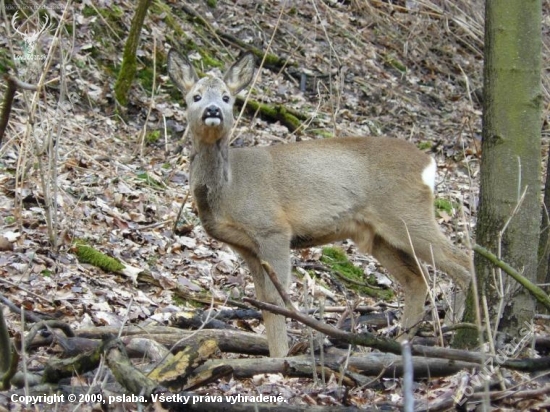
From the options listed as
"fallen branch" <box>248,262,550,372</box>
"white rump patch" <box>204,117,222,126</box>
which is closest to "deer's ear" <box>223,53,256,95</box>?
"white rump patch" <box>204,117,222,126</box>

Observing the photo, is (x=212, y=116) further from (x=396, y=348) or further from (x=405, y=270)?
(x=396, y=348)

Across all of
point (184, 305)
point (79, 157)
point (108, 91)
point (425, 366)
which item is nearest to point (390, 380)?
point (425, 366)

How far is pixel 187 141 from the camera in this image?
1158cm

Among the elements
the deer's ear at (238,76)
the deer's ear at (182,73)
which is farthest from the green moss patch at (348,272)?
the deer's ear at (182,73)

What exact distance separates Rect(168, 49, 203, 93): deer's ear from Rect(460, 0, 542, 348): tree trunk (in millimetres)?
3079

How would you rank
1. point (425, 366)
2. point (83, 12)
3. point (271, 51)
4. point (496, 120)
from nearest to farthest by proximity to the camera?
point (425, 366) → point (496, 120) → point (83, 12) → point (271, 51)

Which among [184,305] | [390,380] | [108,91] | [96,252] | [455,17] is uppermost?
[455,17]

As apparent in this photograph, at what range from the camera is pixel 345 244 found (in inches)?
398

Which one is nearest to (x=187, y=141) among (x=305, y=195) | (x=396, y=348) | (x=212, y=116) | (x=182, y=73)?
(x=182, y=73)

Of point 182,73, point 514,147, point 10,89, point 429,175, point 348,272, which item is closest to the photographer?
point 10,89

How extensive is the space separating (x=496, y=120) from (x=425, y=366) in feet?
5.67

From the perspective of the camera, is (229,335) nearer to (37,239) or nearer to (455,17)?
(37,239)

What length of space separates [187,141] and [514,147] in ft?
22.4

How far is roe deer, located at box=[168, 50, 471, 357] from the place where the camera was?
7176 millimetres
